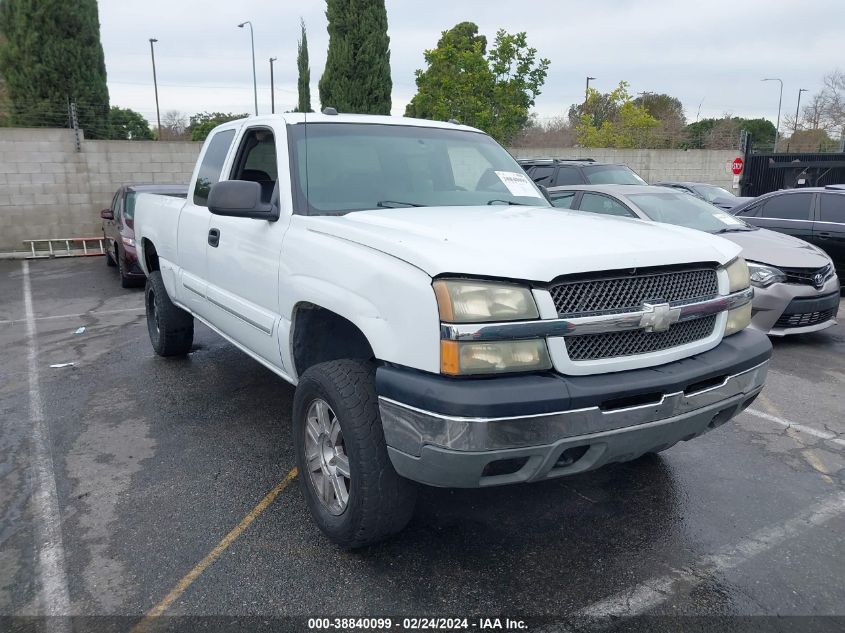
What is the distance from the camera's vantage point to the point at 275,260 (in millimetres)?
3445

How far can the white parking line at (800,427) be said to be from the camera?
430 centimetres

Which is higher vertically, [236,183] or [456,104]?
[456,104]

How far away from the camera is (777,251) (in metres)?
6.65

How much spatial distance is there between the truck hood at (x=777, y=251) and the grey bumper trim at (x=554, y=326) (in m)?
4.19

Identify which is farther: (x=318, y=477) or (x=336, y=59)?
(x=336, y=59)

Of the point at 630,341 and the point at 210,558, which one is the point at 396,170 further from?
the point at 210,558

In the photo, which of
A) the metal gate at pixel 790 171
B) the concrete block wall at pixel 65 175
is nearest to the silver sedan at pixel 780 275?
the metal gate at pixel 790 171

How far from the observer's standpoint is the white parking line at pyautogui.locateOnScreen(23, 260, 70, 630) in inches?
106

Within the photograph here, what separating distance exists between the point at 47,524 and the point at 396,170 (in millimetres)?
2628

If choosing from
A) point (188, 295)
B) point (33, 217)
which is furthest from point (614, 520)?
point (33, 217)

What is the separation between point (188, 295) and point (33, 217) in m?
12.1

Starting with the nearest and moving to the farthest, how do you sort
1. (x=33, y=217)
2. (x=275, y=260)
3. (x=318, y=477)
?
(x=318, y=477) → (x=275, y=260) → (x=33, y=217)

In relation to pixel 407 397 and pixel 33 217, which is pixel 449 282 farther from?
pixel 33 217

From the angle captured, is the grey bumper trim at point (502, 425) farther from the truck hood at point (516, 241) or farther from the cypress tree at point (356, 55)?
the cypress tree at point (356, 55)
